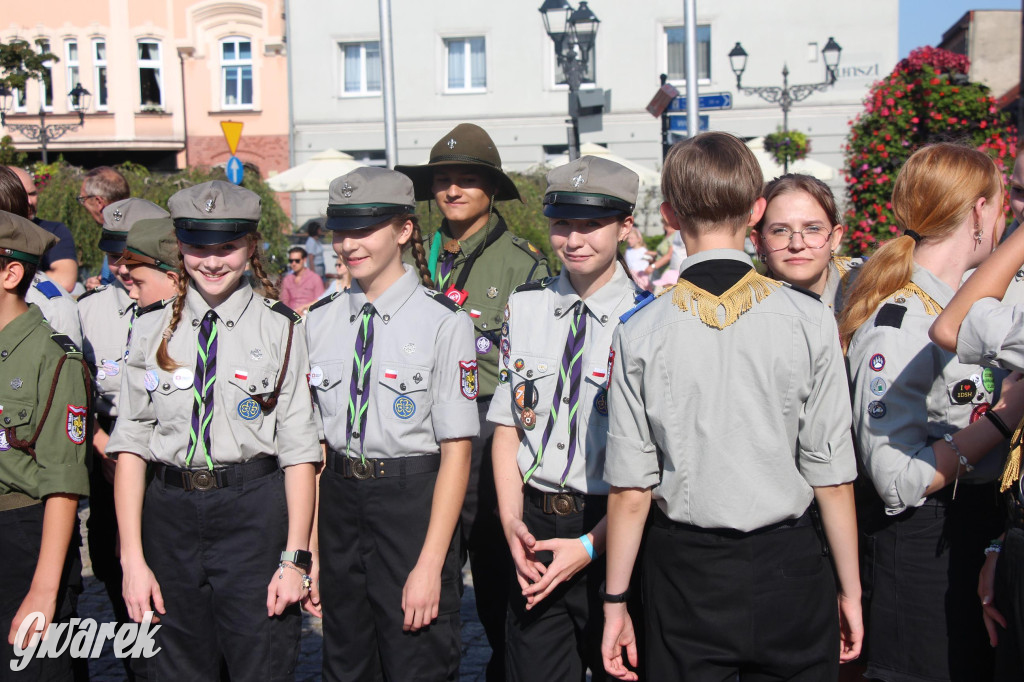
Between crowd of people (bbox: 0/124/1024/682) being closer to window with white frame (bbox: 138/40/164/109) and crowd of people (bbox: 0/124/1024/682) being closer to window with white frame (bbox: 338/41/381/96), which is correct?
window with white frame (bbox: 338/41/381/96)

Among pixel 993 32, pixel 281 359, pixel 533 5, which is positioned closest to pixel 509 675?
pixel 281 359

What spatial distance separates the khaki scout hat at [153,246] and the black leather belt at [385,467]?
120 cm

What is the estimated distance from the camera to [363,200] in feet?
10.8

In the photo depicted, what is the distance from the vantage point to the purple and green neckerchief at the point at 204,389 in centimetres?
317

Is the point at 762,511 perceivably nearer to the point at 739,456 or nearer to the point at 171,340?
the point at 739,456

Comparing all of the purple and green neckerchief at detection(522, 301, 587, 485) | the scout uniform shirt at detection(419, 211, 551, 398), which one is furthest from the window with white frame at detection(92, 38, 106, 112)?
the purple and green neckerchief at detection(522, 301, 587, 485)

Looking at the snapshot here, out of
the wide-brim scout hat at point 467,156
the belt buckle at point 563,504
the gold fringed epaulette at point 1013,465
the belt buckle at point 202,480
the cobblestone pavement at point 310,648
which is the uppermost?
the wide-brim scout hat at point 467,156

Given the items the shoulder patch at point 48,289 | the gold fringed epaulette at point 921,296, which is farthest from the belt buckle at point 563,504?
the shoulder patch at point 48,289

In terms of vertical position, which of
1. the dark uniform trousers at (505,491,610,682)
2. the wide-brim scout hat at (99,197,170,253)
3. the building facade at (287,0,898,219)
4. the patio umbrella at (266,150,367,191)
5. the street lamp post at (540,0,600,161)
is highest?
the building facade at (287,0,898,219)

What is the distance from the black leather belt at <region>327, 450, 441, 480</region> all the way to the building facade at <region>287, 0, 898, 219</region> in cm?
2241

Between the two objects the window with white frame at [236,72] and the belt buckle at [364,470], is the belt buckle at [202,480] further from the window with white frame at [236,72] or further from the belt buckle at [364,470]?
the window with white frame at [236,72]

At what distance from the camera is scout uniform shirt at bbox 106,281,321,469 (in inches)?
126

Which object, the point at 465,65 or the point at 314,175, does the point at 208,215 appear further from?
the point at 465,65

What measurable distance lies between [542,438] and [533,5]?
24054 millimetres
